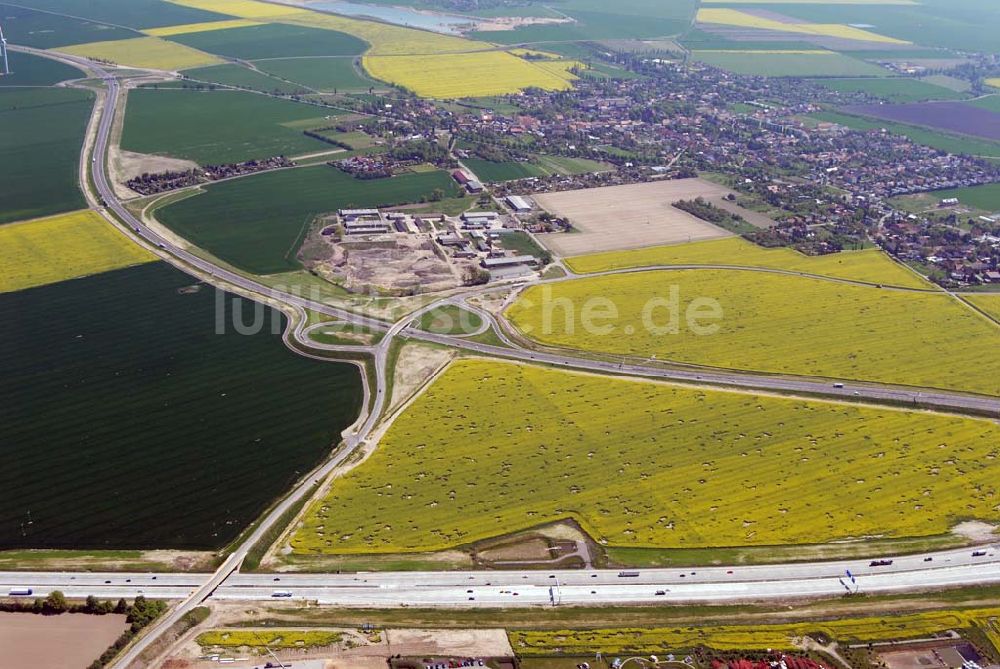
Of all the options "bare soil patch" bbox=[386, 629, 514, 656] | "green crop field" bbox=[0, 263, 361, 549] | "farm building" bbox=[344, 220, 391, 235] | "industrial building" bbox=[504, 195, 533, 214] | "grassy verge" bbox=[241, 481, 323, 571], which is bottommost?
"bare soil patch" bbox=[386, 629, 514, 656]

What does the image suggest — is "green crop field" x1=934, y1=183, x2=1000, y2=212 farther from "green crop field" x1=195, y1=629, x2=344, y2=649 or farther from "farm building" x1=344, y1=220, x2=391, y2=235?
"green crop field" x1=195, y1=629, x2=344, y2=649

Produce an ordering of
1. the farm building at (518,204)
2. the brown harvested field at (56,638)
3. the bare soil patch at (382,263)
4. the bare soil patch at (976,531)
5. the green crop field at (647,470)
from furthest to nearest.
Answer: the farm building at (518,204) < the bare soil patch at (382,263) < the bare soil patch at (976,531) < the green crop field at (647,470) < the brown harvested field at (56,638)

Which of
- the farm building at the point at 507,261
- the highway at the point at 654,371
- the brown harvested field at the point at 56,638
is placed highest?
the farm building at the point at 507,261

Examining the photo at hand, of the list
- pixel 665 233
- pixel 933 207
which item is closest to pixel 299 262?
pixel 665 233

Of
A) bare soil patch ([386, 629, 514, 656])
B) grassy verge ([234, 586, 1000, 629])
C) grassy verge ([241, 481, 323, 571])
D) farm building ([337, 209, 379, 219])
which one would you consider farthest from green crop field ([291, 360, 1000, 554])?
farm building ([337, 209, 379, 219])

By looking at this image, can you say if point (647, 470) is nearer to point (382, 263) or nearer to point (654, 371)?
point (654, 371)

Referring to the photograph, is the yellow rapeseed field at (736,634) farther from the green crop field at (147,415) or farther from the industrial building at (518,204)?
the industrial building at (518,204)

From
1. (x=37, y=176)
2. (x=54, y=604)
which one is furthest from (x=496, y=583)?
(x=37, y=176)

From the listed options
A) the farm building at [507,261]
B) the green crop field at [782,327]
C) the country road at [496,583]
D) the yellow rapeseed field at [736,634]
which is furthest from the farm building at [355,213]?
the yellow rapeseed field at [736,634]
